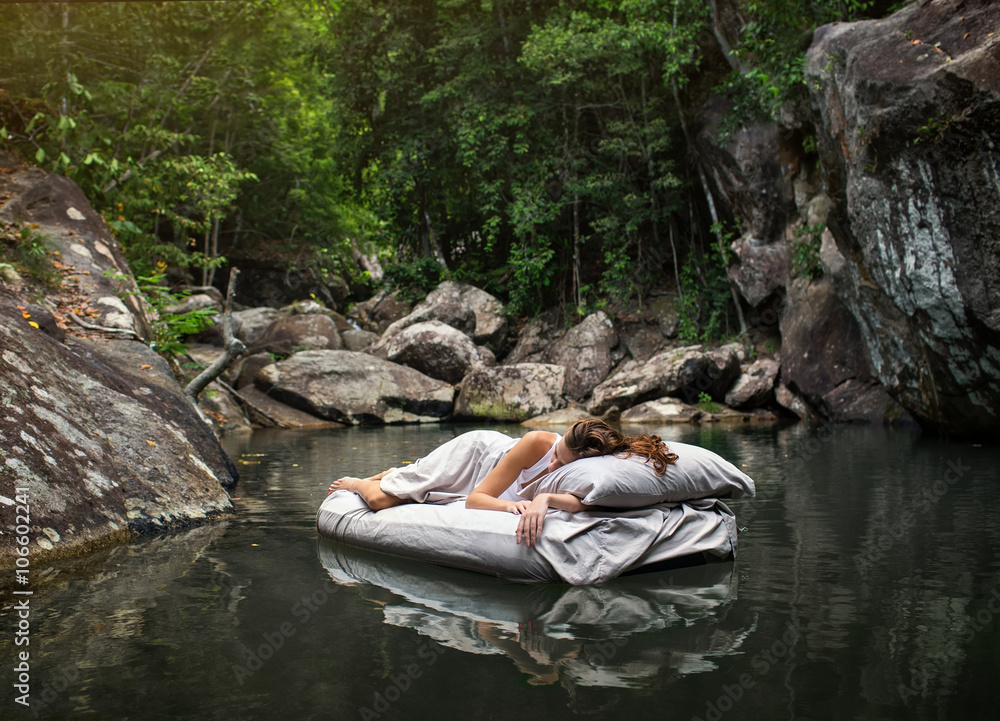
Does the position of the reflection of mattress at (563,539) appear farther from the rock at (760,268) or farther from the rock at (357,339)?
the rock at (357,339)

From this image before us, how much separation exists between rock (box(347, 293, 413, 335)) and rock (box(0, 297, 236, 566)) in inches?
625

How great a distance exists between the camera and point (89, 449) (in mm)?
4816

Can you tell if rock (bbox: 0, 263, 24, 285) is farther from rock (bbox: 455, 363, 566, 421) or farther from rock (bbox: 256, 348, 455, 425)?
rock (bbox: 455, 363, 566, 421)

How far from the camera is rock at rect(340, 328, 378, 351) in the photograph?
1927 centimetres

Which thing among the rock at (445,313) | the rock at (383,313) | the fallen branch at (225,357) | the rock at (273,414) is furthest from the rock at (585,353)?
the fallen branch at (225,357)

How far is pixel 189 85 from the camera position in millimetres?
15961

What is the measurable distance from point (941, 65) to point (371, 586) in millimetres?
7149

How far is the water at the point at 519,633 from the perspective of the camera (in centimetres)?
239

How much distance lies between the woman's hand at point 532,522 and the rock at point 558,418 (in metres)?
10.00

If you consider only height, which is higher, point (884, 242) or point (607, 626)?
point (884, 242)

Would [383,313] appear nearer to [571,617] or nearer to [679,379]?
[679,379]

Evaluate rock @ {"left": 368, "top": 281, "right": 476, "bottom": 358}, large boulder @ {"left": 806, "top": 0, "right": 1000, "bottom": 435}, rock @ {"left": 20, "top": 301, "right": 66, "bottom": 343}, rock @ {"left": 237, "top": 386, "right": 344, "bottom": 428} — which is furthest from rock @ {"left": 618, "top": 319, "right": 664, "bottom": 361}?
rock @ {"left": 20, "top": 301, "right": 66, "bottom": 343}

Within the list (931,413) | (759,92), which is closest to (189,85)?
(759,92)

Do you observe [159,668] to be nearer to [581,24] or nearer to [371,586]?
[371,586]
